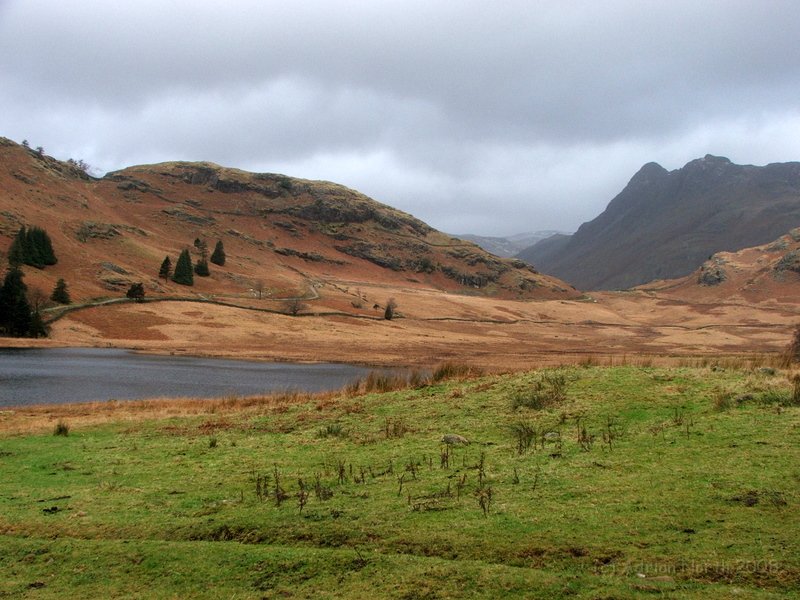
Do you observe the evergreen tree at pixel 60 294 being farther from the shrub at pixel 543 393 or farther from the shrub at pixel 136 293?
the shrub at pixel 543 393

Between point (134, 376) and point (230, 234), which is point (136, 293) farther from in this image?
point (230, 234)

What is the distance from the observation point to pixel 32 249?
79.1 meters

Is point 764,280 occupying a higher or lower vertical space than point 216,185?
lower

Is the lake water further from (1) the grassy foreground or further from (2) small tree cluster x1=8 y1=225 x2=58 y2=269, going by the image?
(2) small tree cluster x1=8 y1=225 x2=58 y2=269

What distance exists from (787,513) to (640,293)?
568 ft

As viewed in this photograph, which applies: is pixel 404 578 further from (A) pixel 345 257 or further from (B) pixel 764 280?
(B) pixel 764 280

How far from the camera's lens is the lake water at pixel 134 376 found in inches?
1373

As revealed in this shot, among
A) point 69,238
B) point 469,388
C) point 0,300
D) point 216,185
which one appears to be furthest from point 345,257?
point 469,388

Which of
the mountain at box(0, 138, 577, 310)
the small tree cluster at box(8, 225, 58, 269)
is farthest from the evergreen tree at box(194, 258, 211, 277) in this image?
the small tree cluster at box(8, 225, 58, 269)

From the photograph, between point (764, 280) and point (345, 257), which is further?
point (345, 257)

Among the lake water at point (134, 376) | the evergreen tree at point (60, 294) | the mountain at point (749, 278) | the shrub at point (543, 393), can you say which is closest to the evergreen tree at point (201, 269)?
the evergreen tree at point (60, 294)

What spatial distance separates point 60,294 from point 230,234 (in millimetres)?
77551

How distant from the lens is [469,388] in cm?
1820

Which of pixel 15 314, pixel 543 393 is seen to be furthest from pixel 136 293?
pixel 543 393
